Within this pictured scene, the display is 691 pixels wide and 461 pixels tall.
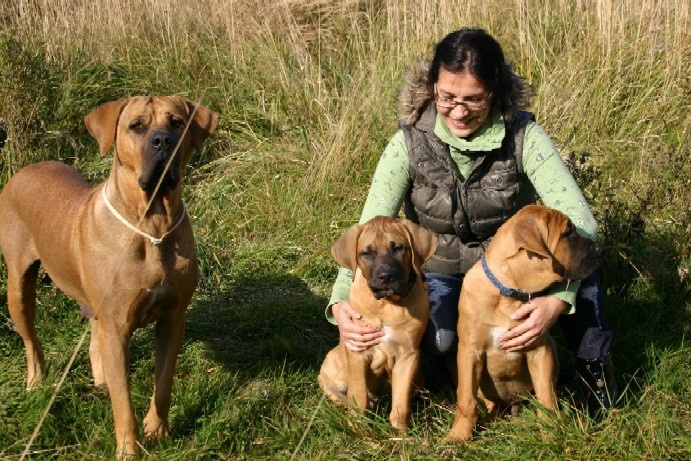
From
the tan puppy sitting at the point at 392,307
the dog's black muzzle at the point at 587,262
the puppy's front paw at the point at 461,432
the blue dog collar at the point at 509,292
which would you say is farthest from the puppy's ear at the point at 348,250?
the dog's black muzzle at the point at 587,262

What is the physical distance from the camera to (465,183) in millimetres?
4418

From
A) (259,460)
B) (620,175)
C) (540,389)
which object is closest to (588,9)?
(620,175)

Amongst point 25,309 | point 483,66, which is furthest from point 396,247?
point 25,309

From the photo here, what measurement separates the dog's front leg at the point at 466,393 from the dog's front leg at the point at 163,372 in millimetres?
1305

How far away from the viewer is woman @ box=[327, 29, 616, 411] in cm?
418

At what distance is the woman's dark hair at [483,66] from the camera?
4.21 metres

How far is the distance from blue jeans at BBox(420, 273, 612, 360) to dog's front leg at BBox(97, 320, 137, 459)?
1496 mm

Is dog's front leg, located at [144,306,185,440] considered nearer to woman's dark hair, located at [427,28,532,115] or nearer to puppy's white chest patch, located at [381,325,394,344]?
puppy's white chest patch, located at [381,325,394,344]

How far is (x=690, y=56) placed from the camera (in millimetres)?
7094

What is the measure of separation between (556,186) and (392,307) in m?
0.99

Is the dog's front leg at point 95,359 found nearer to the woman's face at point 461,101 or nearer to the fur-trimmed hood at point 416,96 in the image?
the fur-trimmed hood at point 416,96

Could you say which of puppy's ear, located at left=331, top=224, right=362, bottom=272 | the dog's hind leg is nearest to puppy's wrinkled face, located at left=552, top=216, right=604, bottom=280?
puppy's ear, located at left=331, top=224, right=362, bottom=272

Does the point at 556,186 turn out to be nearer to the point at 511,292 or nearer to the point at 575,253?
the point at 575,253

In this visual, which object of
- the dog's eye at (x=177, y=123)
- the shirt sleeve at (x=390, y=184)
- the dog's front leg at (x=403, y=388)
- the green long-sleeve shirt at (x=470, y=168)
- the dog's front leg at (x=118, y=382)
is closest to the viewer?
the dog's front leg at (x=118, y=382)
